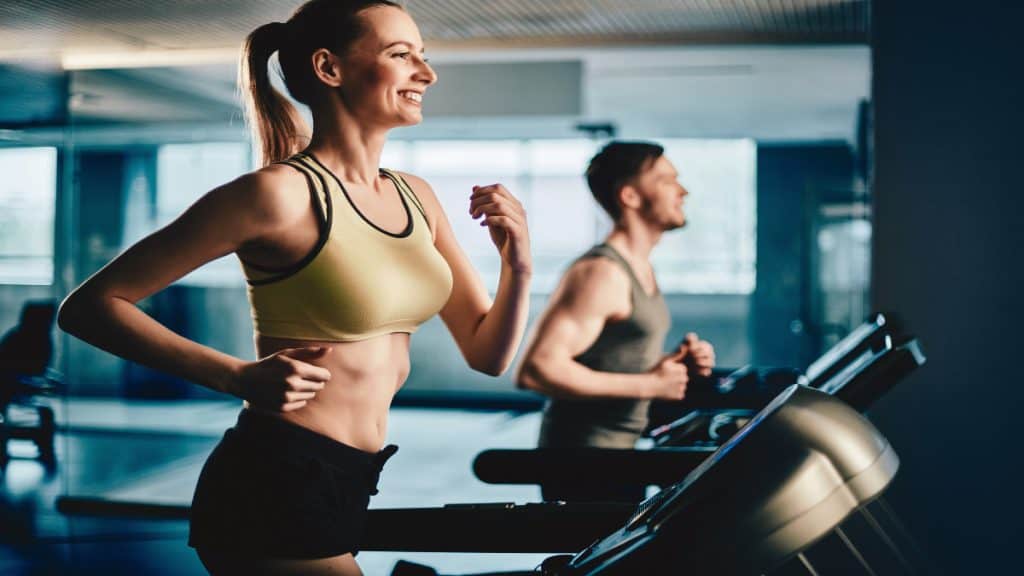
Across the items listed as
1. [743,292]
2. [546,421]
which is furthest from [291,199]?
[743,292]

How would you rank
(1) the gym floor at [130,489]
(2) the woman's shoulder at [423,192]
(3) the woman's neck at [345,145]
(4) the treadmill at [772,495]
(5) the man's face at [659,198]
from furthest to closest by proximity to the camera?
(1) the gym floor at [130,489]
(5) the man's face at [659,198]
(2) the woman's shoulder at [423,192]
(3) the woman's neck at [345,145]
(4) the treadmill at [772,495]

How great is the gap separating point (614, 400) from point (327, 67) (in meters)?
1.27

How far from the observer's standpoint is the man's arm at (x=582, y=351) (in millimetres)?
2215

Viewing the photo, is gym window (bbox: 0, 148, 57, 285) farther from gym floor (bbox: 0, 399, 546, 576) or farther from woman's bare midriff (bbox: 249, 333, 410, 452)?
woman's bare midriff (bbox: 249, 333, 410, 452)

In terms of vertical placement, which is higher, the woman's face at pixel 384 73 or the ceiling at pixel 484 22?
the ceiling at pixel 484 22

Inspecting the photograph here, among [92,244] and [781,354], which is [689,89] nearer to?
[781,354]

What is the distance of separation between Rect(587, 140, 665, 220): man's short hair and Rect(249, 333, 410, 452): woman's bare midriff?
132cm

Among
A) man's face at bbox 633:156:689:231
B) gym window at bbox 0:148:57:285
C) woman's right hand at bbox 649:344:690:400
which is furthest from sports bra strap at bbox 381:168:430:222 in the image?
gym window at bbox 0:148:57:285

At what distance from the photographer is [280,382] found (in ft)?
3.43

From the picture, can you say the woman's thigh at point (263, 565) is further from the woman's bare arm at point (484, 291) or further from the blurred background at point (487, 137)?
the blurred background at point (487, 137)

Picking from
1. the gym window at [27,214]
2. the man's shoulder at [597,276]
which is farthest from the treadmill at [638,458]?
the gym window at [27,214]

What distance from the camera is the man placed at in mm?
2238

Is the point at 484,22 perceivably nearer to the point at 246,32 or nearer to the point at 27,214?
the point at 246,32

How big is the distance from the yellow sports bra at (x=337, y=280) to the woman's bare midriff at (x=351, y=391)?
2 centimetres
